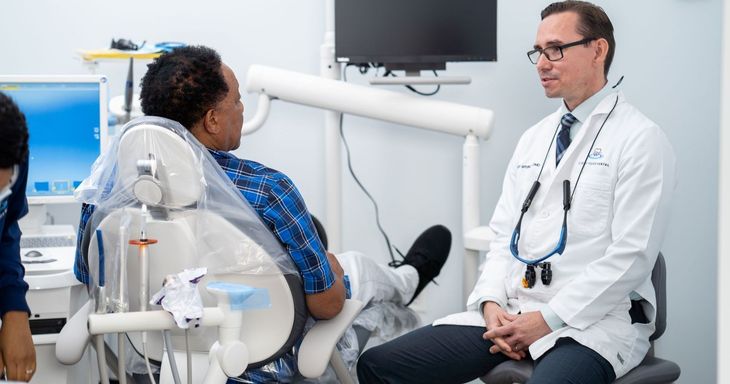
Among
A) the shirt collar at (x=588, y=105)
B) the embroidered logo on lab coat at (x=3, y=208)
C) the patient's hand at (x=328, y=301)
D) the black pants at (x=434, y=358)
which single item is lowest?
the black pants at (x=434, y=358)

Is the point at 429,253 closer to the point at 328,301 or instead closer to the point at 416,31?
the point at 416,31

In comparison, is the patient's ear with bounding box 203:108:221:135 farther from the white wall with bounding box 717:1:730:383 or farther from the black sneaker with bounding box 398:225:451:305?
the black sneaker with bounding box 398:225:451:305

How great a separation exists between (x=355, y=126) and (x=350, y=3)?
58cm

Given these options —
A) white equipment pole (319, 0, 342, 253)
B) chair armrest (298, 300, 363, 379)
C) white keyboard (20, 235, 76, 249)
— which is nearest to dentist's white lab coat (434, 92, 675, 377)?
chair armrest (298, 300, 363, 379)

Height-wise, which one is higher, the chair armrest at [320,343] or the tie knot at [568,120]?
the tie knot at [568,120]

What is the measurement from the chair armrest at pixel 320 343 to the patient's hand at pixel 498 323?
1.12ft

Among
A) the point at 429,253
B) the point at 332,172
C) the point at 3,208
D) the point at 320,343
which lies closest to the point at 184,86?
the point at 3,208

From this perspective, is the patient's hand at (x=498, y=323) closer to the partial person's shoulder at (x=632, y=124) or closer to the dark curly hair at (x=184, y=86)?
the partial person's shoulder at (x=632, y=124)

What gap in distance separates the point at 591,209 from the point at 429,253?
102 centimetres

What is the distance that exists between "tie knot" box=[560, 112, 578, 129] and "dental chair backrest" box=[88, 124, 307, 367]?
2.75 feet

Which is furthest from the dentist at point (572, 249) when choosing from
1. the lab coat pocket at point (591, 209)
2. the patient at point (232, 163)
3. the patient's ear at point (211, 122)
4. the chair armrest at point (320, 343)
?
the patient's ear at point (211, 122)

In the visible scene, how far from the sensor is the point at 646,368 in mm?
1851

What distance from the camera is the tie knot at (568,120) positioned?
209 cm

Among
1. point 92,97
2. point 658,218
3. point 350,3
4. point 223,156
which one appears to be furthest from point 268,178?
point 350,3
